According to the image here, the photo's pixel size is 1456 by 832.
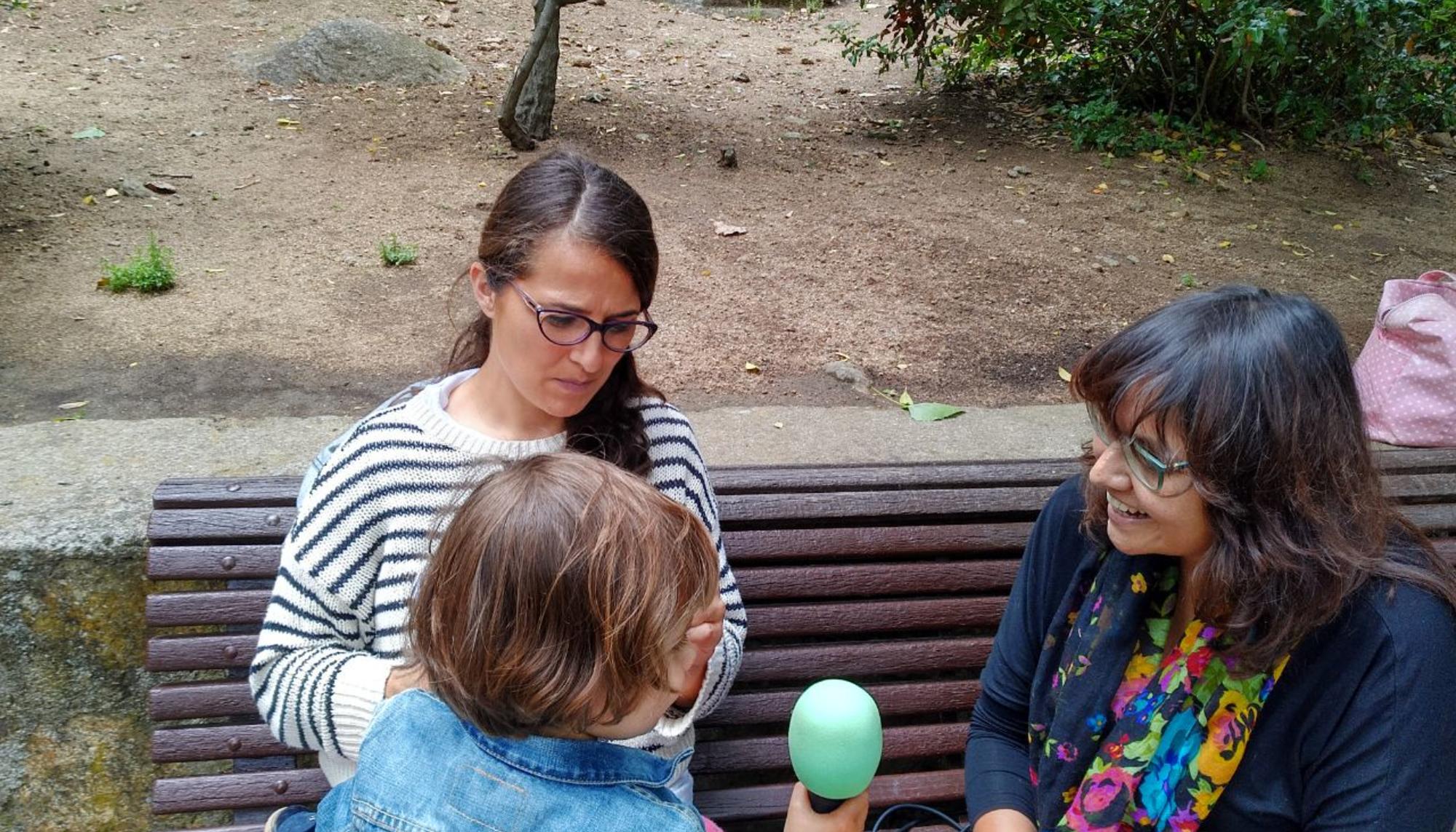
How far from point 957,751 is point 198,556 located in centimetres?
157

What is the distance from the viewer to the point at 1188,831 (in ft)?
5.71

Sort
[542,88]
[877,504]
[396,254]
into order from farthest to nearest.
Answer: [542,88]
[396,254]
[877,504]

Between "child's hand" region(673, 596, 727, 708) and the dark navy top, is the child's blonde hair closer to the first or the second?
"child's hand" region(673, 596, 727, 708)

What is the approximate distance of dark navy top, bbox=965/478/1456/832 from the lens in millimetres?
1572

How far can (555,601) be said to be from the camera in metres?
1.30

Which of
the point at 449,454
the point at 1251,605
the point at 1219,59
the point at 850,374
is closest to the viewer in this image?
the point at 1251,605

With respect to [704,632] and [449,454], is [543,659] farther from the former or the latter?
[449,454]

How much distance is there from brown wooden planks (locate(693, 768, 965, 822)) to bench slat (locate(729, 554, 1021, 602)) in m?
0.38

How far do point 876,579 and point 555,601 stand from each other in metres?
1.31

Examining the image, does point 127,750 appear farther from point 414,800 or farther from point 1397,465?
point 1397,465

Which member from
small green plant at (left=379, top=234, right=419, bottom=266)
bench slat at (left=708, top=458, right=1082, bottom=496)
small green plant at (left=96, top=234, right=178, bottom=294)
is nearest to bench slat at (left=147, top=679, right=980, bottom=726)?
bench slat at (left=708, top=458, right=1082, bottom=496)

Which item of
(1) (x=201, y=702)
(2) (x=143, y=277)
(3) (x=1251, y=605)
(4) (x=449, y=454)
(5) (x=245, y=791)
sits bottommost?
(2) (x=143, y=277)

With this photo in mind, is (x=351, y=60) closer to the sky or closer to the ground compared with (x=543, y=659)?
closer to the ground

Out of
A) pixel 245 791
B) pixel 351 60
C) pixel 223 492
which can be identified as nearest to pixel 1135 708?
pixel 245 791
